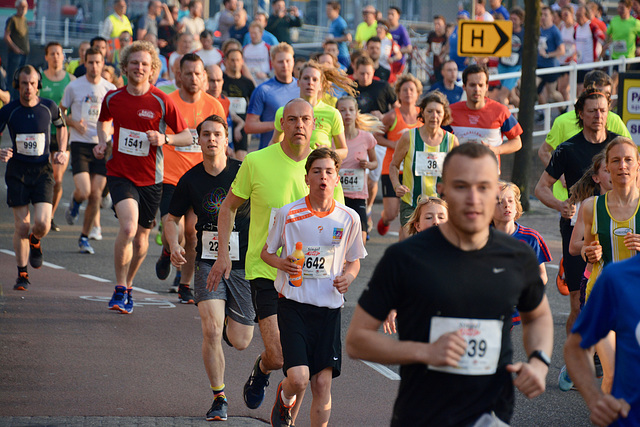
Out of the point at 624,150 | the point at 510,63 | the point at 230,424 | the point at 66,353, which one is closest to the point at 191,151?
the point at 66,353

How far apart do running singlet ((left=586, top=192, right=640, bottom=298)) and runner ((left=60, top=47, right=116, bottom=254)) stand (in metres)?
7.32

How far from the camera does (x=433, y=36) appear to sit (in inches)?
854

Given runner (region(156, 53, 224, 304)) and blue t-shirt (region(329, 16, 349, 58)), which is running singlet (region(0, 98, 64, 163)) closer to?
runner (region(156, 53, 224, 304))

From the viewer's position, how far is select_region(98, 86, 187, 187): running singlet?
31.0 ft

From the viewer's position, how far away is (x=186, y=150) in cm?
1018

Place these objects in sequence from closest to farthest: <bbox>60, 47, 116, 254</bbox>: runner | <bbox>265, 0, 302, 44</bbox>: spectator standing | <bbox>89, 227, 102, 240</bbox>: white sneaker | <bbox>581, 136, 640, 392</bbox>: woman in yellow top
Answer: <bbox>581, 136, 640, 392</bbox>: woman in yellow top → <bbox>60, 47, 116, 254</bbox>: runner → <bbox>89, 227, 102, 240</bbox>: white sneaker → <bbox>265, 0, 302, 44</bbox>: spectator standing

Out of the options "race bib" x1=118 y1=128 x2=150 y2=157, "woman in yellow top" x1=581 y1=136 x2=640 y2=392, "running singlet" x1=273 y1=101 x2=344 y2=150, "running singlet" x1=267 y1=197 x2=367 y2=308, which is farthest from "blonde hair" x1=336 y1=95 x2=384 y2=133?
"running singlet" x1=267 y1=197 x2=367 y2=308

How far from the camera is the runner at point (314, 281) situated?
5.73m

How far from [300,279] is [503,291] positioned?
234 centimetres

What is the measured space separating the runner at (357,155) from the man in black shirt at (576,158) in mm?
2612

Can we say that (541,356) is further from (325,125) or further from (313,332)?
(325,125)

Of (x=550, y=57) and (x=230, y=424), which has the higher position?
(x=550, y=57)

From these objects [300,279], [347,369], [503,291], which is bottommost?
[347,369]

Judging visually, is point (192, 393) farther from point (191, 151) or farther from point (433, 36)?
point (433, 36)
